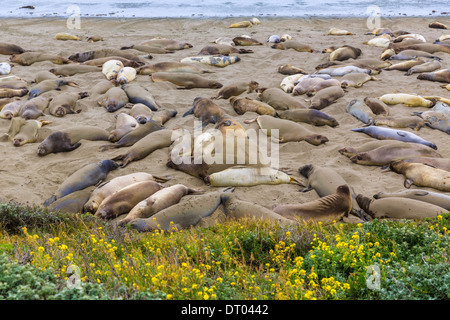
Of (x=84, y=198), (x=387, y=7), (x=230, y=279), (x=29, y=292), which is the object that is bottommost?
(x=84, y=198)

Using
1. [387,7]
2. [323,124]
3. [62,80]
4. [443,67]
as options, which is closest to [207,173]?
[323,124]

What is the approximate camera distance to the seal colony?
18.5ft

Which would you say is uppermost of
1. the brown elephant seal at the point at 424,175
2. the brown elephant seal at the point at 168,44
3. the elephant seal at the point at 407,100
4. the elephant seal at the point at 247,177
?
the brown elephant seal at the point at 168,44

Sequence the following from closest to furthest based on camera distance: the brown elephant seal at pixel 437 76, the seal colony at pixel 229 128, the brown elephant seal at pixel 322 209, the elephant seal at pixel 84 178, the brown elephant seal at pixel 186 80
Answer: the brown elephant seal at pixel 322 209
the seal colony at pixel 229 128
the elephant seal at pixel 84 178
the brown elephant seal at pixel 437 76
the brown elephant seal at pixel 186 80

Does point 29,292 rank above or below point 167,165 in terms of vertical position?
above

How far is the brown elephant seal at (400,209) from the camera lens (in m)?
5.17

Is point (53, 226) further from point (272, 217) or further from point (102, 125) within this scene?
point (102, 125)

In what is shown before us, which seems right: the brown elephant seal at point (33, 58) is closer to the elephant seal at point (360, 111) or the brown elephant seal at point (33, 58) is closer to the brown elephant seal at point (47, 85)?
the brown elephant seal at point (47, 85)

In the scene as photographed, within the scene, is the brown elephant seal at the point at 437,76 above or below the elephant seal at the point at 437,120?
above

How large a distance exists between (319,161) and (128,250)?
3.56 meters

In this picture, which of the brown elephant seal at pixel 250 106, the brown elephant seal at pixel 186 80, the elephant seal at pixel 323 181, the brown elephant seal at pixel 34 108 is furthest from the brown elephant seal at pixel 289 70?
the brown elephant seal at pixel 34 108

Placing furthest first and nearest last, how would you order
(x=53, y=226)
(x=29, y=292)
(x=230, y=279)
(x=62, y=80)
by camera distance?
1. (x=62, y=80)
2. (x=53, y=226)
3. (x=230, y=279)
4. (x=29, y=292)

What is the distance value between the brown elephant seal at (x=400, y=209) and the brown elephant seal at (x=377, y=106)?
3428 mm

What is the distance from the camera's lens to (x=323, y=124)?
26.7 ft
